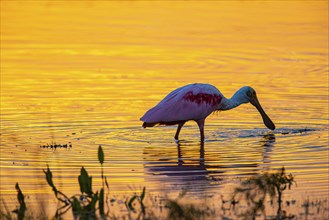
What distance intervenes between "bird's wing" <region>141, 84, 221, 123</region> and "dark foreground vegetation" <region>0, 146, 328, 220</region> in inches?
170

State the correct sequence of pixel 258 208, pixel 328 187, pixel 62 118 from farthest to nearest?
1. pixel 62 118
2. pixel 328 187
3. pixel 258 208

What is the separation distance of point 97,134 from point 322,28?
1103cm

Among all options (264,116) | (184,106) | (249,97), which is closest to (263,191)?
(184,106)

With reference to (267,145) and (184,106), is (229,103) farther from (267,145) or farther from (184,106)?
(267,145)

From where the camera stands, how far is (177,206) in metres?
8.12

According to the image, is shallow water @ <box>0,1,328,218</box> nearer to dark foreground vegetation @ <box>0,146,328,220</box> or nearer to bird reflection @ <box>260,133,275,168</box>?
bird reflection @ <box>260,133,275,168</box>

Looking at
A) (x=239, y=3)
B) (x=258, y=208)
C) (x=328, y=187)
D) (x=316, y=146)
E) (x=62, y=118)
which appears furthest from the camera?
(x=239, y=3)

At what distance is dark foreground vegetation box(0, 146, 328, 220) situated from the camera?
833 centimetres

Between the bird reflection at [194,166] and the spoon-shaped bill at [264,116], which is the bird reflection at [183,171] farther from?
the spoon-shaped bill at [264,116]

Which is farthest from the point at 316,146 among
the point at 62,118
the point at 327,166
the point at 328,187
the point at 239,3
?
the point at 239,3

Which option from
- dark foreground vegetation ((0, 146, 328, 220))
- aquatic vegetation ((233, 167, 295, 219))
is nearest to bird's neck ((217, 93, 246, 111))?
dark foreground vegetation ((0, 146, 328, 220))

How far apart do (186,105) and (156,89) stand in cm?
331

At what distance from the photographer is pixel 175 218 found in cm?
802

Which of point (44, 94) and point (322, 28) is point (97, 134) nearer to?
point (44, 94)
